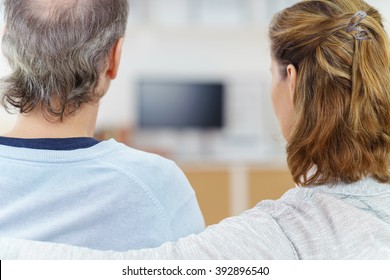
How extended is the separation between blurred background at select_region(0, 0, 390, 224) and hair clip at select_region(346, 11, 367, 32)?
420 centimetres

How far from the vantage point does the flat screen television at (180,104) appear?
18.0 feet

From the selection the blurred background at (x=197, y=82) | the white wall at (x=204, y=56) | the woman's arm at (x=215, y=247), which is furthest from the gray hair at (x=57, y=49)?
the white wall at (x=204, y=56)

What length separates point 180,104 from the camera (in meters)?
5.59

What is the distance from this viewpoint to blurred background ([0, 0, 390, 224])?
5.42m

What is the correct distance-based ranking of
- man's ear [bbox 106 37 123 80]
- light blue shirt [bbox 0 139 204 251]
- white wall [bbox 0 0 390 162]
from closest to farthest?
light blue shirt [bbox 0 139 204 251]
man's ear [bbox 106 37 123 80]
white wall [bbox 0 0 390 162]

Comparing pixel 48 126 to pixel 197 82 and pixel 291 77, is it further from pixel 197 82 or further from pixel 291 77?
pixel 197 82

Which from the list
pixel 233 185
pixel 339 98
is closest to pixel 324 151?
pixel 339 98

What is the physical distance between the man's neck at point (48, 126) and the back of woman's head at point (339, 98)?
0.38 meters

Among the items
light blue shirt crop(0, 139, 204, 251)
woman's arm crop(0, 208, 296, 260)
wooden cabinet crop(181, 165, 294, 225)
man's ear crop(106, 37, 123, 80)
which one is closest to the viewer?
woman's arm crop(0, 208, 296, 260)

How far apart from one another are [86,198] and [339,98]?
0.47 meters

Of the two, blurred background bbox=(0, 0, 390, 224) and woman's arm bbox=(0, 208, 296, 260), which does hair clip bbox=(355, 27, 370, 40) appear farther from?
blurred background bbox=(0, 0, 390, 224)

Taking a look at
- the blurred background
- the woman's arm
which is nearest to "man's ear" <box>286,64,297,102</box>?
the woman's arm
